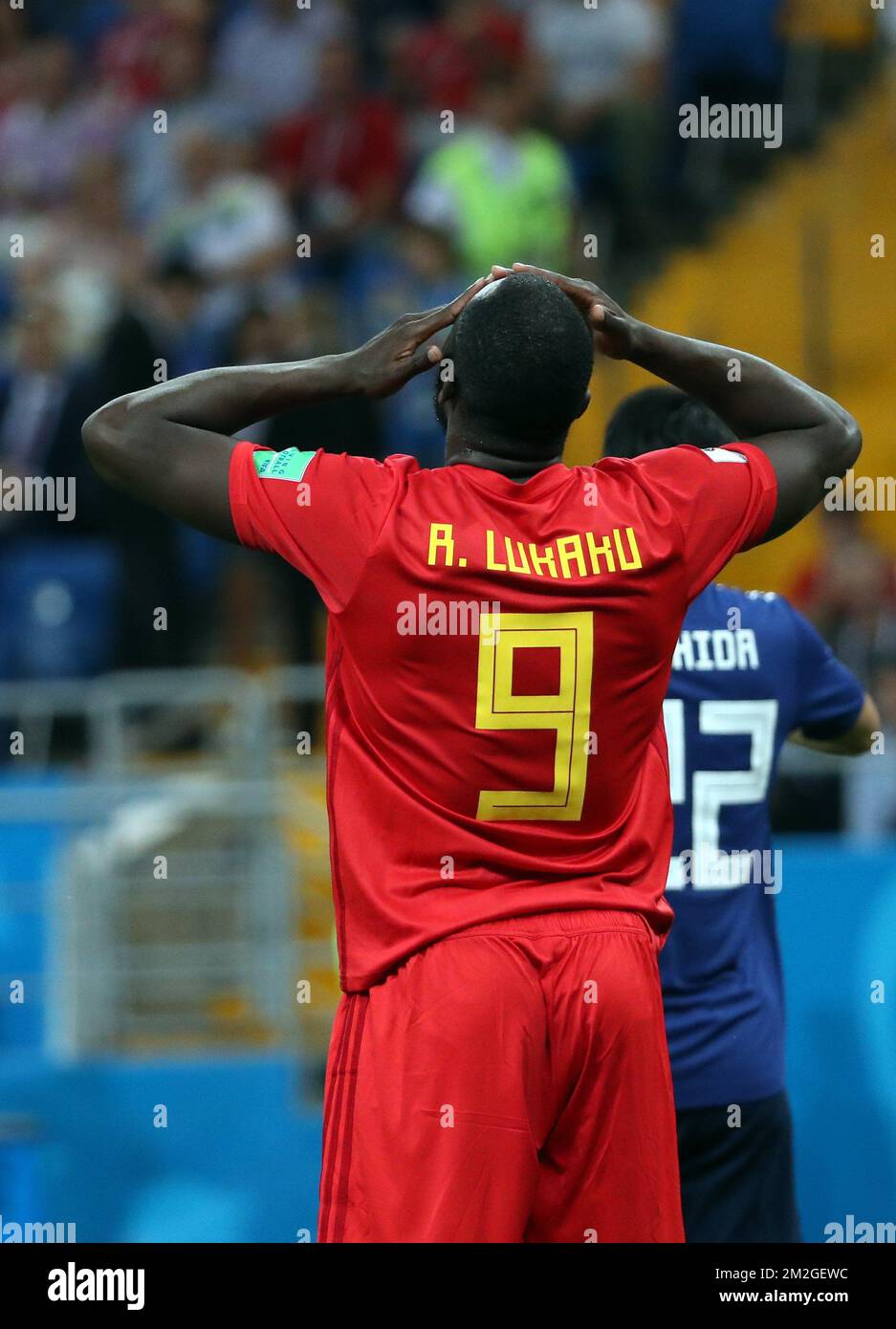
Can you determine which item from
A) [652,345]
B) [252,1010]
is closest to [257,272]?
[252,1010]

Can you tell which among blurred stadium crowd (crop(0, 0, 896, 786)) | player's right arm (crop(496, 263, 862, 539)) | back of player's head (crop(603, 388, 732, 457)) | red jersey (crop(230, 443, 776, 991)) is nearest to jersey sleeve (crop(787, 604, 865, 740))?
back of player's head (crop(603, 388, 732, 457))

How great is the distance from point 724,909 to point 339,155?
7338 mm

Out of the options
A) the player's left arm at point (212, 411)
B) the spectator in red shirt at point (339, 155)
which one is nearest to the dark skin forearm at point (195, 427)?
the player's left arm at point (212, 411)

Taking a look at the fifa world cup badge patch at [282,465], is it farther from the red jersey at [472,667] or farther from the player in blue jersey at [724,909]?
the player in blue jersey at [724,909]

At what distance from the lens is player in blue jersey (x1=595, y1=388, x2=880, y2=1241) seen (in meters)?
3.67

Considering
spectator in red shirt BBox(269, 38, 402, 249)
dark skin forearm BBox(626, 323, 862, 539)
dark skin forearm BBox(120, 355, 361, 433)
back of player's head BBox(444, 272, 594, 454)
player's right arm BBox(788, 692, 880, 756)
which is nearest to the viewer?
back of player's head BBox(444, 272, 594, 454)

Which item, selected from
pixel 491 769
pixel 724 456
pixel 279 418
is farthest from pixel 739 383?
pixel 279 418

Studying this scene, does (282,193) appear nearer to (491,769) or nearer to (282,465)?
(282,465)

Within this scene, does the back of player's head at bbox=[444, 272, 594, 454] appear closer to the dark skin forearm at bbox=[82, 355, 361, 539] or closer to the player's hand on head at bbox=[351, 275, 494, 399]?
the player's hand on head at bbox=[351, 275, 494, 399]

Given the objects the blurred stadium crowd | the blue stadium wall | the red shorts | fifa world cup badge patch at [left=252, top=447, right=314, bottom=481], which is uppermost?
the blurred stadium crowd

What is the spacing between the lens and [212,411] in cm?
283

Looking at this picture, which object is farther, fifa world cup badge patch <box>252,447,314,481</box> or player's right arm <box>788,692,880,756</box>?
player's right arm <box>788,692,880,756</box>
